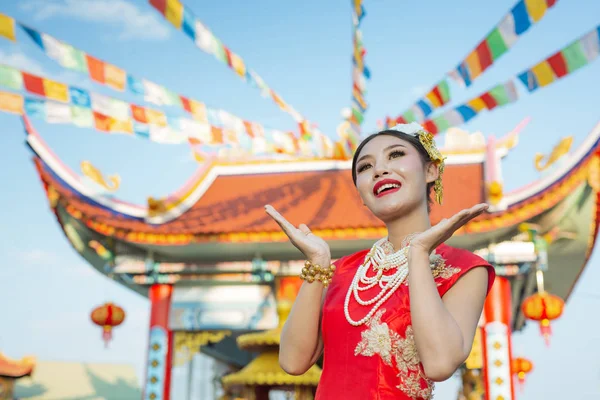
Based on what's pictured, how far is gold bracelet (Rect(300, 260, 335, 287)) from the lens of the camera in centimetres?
174

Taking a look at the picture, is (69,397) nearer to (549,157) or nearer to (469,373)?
(469,373)

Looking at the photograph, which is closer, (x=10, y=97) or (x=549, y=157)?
(x=10, y=97)

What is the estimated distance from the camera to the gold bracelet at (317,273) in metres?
1.74

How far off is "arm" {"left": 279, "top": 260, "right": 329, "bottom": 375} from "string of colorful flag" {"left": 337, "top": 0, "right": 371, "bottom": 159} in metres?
4.72

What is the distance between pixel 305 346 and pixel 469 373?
20.7 feet

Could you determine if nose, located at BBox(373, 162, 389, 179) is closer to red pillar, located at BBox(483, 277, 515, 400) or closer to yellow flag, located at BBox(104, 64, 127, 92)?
yellow flag, located at BBox(104, 64, 127, 92)

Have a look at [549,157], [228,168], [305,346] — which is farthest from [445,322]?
[228,168]

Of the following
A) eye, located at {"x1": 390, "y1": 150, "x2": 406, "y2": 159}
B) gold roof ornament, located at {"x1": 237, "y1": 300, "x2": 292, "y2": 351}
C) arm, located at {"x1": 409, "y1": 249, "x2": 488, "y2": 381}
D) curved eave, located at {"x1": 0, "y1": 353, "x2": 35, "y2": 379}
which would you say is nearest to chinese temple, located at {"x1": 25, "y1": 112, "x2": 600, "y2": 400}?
gold roof ornament, located at {"x1": 237, "y1": 300, "x2": 292, "y2": 351}

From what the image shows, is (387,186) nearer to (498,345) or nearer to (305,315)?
(305,315)

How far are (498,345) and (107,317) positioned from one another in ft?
15.6

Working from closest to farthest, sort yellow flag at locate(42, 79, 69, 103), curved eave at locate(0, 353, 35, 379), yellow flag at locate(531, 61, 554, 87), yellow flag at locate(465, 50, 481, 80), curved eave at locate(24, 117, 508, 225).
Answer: yellow flag at locate(531, 61, 554, 87), yellow flag at locate(42, 79, 69, 103), yellow flag at locate(465, 50, 481, 80), curved eave at locate(24, 117, 508, 225), curved eave at locate(0, 353, 35, 379)

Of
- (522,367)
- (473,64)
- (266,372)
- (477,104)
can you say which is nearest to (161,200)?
(266,372)

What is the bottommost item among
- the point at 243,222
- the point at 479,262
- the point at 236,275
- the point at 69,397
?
the point at 69,397

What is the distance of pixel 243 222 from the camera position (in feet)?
25.1
